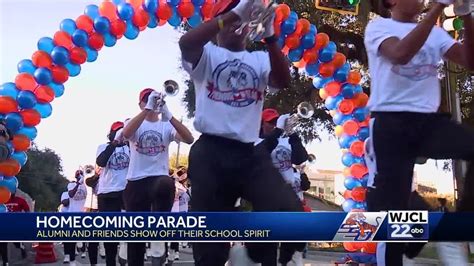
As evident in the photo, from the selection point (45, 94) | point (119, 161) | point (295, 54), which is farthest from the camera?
point (295, 54)

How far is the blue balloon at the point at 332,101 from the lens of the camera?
405 centimetres

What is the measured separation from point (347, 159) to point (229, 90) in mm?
902

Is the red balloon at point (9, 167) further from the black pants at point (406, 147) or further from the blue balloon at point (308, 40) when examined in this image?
the black pants at point (406, 147)

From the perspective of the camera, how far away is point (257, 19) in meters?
2.70

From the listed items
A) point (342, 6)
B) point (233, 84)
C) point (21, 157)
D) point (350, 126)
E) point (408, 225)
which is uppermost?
point (342, 6)

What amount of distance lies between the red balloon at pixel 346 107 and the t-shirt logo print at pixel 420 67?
A: 85 centimetres

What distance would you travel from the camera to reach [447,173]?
9.87 feet

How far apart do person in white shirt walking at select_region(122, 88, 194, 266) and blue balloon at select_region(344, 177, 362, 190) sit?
81 cm

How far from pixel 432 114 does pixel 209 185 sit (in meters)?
0.99

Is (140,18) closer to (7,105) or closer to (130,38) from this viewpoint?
(130,38)

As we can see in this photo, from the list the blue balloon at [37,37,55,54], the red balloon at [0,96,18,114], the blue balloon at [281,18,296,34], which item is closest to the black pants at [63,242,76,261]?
the red balloon at [0,96,18,114]

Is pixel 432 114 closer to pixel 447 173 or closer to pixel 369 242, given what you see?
pixel 447 173

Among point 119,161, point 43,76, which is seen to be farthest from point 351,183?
point 43,76

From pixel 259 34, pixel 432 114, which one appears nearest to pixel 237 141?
pixel 259 34
